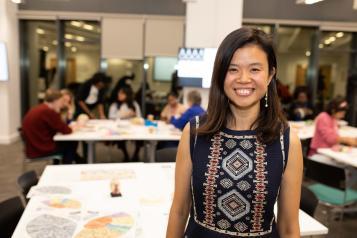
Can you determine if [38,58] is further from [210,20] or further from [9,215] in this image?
[9,215]

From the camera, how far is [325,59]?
865 cm

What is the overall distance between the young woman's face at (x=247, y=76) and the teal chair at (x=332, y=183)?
241cm

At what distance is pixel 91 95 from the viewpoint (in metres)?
6.75

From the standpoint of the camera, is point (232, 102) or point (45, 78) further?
point (45, 78)

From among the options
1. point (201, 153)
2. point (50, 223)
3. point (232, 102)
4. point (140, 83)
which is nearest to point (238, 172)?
point (201, 153)

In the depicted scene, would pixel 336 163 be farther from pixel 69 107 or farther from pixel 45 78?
pixel 45 78

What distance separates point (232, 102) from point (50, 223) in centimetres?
125

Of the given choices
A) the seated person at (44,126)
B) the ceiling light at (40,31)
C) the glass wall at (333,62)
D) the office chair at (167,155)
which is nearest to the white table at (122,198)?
the office chair at (167,155)

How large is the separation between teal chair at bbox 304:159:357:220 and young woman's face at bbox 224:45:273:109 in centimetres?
241

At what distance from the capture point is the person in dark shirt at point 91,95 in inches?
263

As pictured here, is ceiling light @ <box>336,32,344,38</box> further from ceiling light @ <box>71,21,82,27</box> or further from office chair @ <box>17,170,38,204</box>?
office chair @ <box>17,170,38,204</box>

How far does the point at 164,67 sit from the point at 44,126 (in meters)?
4.39

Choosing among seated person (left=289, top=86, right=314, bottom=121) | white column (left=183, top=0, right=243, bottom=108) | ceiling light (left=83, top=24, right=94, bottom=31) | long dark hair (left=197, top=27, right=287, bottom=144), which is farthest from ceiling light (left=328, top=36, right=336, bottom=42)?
long dark hair (left=197, top=27, right=287, bottom=144)

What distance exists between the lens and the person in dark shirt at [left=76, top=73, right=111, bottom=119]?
21.9 ft
